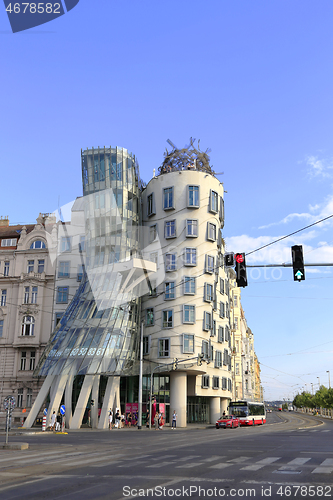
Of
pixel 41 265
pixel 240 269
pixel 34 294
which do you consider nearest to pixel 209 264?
pixel 41 265

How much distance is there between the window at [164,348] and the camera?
5512 centimetres

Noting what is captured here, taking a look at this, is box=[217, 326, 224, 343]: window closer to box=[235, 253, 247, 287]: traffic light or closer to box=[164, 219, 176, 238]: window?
box=[164, 219, 176, 238]: window

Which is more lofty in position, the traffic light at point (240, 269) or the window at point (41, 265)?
the window at point (41, 265)

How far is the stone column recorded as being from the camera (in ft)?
203

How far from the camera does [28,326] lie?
197 feet

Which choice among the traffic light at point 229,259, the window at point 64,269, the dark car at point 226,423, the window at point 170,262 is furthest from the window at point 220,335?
the traffic light at point 229,259

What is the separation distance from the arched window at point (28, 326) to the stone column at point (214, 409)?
2384cm

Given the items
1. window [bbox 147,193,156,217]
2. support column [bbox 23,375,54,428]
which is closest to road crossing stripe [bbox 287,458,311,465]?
support column [bbox 23,375,54,428]

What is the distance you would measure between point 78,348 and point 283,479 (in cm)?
3813

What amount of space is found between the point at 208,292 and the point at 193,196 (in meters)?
11.5

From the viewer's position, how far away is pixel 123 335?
51.5 metres

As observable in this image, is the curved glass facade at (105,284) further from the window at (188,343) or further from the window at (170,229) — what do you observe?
the window at (188,343)

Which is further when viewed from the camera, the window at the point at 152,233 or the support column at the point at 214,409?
the support column at the point at 214,409

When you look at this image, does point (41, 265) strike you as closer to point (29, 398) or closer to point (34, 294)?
point (34, 294)
